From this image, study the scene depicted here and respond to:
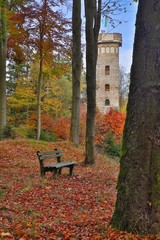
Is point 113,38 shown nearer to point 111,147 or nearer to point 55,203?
point 111,147

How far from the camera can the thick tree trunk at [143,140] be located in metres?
3.74

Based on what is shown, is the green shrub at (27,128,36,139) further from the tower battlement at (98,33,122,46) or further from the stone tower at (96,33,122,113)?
the tower battlement at (98,33,122,46)

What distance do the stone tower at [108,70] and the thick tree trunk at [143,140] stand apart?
3585cm

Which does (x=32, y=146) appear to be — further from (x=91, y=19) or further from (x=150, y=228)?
(x=150, y=228)

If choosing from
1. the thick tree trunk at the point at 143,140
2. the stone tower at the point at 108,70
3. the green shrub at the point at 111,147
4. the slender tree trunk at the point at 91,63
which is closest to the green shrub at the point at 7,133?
the green shrub at the point at 111,147

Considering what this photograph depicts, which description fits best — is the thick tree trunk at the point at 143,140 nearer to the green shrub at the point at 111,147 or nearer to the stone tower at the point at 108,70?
the green shrub at the point at 111,147

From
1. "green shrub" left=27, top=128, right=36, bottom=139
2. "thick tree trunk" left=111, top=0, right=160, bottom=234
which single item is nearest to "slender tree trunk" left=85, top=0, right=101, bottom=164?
"thick tree trunk" left=111, top=0, right=160, bottom=234

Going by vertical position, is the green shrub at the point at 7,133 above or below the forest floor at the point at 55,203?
above

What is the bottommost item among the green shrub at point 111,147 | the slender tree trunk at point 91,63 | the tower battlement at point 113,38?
the green shrub at point 111,147

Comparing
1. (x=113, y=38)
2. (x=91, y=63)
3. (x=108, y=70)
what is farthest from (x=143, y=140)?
(x=113, y=38)

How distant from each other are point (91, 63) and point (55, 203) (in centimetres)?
563

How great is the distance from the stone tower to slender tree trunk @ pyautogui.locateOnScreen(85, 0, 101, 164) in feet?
95.2

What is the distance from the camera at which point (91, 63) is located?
10.3 m

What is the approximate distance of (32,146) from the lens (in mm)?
14172
